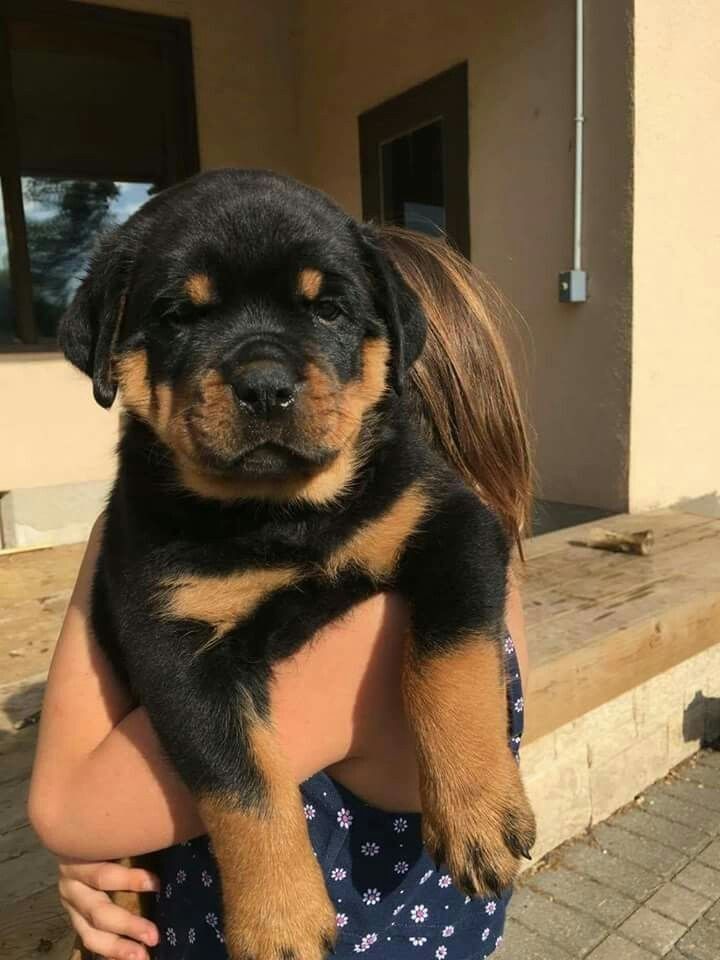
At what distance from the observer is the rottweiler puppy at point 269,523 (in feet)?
4.23

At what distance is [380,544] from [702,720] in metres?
2.55

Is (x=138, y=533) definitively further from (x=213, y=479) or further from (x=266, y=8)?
(x=266, y=8)

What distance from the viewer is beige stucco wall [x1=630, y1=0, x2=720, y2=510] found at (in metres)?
4.27

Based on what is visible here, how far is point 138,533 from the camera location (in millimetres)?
1438

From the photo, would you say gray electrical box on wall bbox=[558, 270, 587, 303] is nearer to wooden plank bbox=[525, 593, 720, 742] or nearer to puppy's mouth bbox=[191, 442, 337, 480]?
wooden plank bbox=[525, 593, 720, 742]

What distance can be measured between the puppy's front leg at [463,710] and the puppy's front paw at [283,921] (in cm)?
20

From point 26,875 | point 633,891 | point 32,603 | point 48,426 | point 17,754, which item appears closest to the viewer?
point 26,875

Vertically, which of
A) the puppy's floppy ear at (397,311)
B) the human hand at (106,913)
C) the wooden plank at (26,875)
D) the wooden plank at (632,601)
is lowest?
the wooden plank at (26,875)

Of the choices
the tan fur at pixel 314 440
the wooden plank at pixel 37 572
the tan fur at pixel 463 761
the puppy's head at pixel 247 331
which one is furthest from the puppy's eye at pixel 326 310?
the wooden plank at pixel 37 572

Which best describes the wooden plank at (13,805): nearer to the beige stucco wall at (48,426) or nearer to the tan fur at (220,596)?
the tan fur at (220,596)

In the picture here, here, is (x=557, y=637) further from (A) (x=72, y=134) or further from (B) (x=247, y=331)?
(A) (x=72, y=134)

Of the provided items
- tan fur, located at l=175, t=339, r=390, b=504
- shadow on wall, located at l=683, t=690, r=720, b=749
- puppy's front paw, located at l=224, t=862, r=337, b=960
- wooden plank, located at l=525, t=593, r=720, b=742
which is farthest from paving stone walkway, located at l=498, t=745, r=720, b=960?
tan fur, located at l=175, t=339, r=390, b=504

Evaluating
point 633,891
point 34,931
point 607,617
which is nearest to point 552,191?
point 607,617

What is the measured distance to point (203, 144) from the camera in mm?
5906
